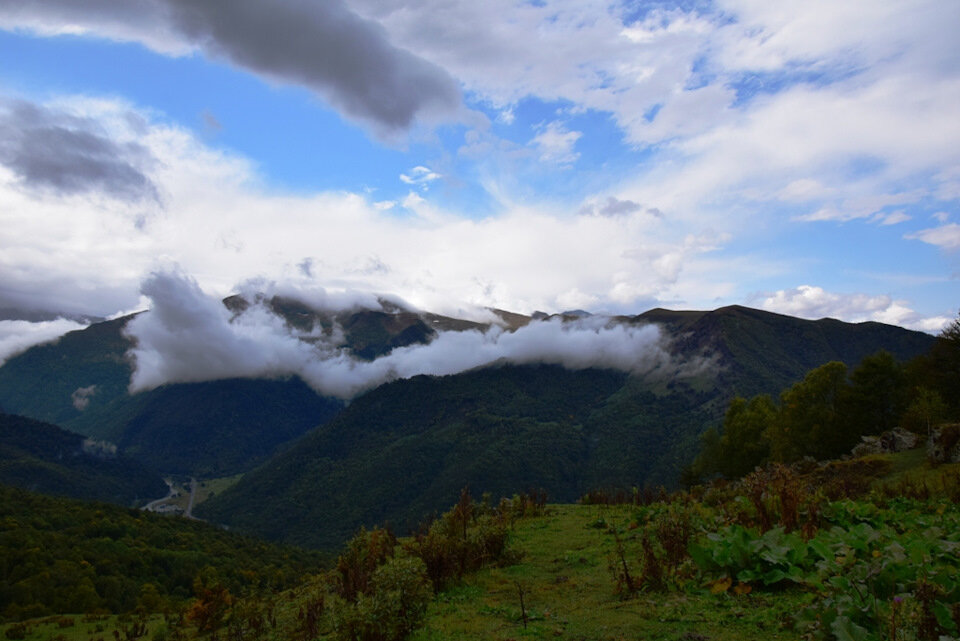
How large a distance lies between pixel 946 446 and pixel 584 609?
17534 millimetres

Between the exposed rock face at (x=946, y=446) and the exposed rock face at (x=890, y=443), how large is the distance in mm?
4853

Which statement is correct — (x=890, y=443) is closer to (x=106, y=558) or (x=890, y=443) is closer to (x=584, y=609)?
(x=584, y=609)

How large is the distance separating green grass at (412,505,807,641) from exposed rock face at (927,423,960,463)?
13516 millimetres

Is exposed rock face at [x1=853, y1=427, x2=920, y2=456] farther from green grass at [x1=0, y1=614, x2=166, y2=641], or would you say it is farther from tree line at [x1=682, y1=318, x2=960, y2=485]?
green grass at [x1=0, y1=614, x2=166, y2=641]

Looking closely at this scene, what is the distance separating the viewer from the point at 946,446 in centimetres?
1827

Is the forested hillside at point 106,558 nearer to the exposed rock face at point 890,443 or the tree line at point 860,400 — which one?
the exposed rock face at point 890,443

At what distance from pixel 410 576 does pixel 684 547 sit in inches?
193

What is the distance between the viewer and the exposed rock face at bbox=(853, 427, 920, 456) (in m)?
23.4

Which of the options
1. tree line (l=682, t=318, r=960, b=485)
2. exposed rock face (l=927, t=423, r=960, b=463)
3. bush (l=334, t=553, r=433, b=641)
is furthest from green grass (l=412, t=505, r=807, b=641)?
tree line (l=682, t=318, r=960, b=485)

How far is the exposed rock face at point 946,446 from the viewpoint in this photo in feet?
58.8

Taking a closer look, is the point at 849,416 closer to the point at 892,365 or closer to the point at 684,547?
the point at 892,365

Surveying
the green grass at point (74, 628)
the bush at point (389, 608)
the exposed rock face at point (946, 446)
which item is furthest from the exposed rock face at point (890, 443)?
the green grass at point (74, 628)

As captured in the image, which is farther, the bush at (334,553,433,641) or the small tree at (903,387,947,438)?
the small tree at (903,387,947,438)

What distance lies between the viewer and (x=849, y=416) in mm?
36969
